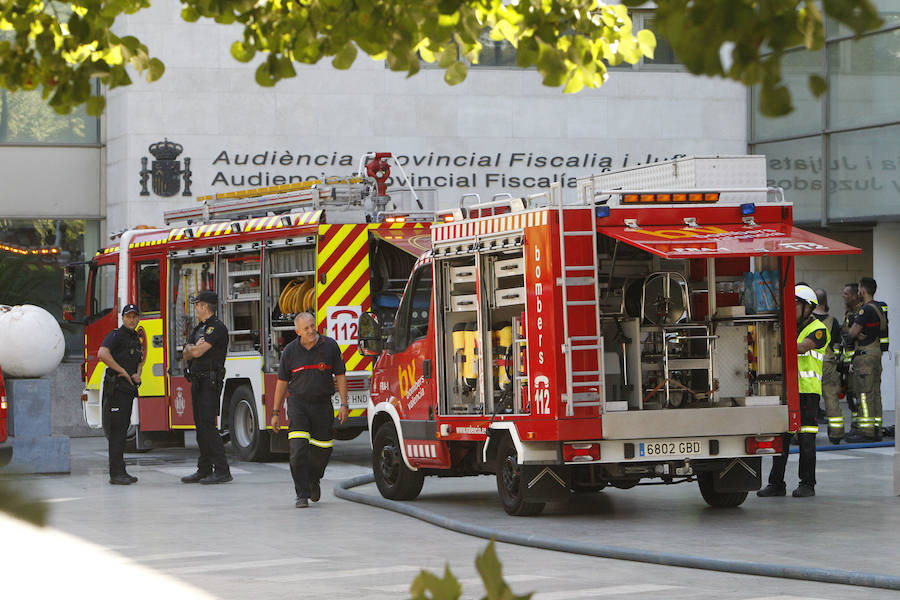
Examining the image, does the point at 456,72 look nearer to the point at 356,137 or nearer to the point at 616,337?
the point at 616,337

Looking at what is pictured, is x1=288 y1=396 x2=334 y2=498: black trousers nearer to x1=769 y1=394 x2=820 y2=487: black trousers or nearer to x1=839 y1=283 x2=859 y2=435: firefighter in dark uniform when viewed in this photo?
x1=769 y1=394 x2=820 y2=487: black trousers

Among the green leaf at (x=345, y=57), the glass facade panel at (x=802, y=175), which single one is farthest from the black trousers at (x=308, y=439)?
the glass facade panel at (x=802, y=175)

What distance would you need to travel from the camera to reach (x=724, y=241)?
36.1 feet

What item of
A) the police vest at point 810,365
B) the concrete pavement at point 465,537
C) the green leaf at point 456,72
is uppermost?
the green leaf at point 456,72

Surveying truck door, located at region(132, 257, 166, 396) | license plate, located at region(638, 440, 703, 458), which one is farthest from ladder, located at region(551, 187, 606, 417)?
truck door, located at region(132, 257, 166, 396)

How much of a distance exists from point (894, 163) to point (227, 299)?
11201 mm

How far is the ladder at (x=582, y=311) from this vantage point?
11039 millimetres

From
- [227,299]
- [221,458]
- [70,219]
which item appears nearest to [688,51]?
[221,458]

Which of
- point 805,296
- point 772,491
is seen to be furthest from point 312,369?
point 805,296

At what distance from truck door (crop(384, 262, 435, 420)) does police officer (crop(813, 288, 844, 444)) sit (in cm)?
668

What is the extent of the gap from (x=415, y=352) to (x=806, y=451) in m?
3.41

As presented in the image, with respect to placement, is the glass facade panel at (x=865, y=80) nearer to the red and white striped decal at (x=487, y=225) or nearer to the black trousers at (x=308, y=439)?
the red and white striped decal at (x=487, y=225)

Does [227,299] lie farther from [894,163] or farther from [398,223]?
[894,163]

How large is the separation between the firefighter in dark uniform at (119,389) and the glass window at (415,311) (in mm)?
3473
